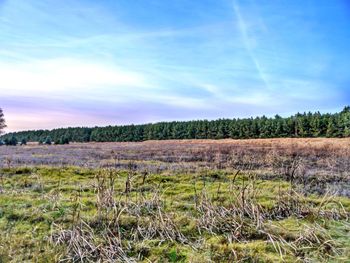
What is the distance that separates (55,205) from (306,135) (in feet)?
246

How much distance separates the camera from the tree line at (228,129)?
7175 cm

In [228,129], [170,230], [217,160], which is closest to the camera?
[170,230]

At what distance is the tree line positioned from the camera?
7175 cm

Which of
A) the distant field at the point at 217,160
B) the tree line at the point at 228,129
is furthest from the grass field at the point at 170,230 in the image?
the tree line at the point at 228,129

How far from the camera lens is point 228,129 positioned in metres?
88.6

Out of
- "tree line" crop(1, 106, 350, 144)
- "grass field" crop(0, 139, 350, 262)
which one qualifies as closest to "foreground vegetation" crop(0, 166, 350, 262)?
"grass field" crop(0, 139, 350, 262)

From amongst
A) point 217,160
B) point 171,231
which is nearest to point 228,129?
point 217,160

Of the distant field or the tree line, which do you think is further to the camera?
the tree line

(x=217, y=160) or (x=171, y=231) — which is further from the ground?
(x=217, y=160)

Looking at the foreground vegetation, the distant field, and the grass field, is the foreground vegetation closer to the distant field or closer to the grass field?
the grass field

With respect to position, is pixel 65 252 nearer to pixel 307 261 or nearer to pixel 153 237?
pixel 153 237

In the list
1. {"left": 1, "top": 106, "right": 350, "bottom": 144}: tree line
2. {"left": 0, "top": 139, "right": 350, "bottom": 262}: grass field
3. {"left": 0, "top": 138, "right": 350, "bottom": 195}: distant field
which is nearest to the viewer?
{"left": 0, "top": 139, "right": 350, "bottom": 262}: grass field

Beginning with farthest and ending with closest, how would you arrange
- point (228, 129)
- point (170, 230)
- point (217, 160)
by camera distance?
point (228, 129)
point (217, 160)
point (170, 230)

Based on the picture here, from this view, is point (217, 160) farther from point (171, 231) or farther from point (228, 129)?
point (228, 129)
